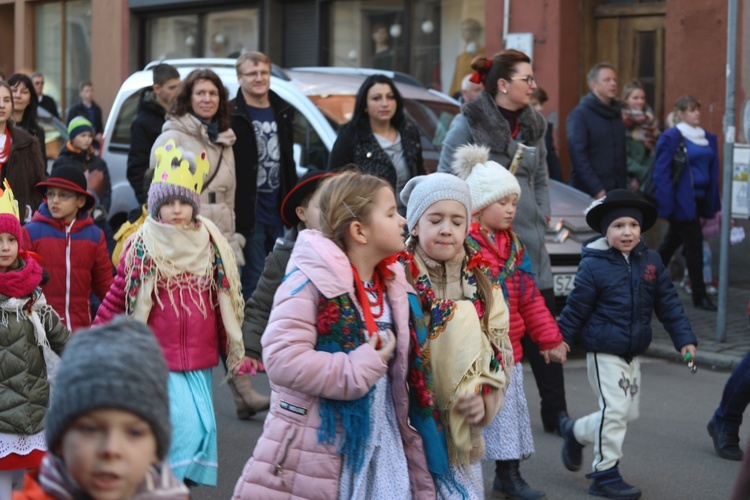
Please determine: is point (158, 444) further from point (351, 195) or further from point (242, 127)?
point (242, 127)

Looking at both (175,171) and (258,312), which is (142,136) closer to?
(175,171)

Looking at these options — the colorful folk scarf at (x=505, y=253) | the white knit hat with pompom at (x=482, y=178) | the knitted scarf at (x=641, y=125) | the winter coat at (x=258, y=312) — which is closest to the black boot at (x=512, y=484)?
the colorful folk scarf at (x=505, y=253)

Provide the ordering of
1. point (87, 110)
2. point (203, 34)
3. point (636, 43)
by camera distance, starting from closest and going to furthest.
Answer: point (636, 43)
point (87, 110)
point (203, 34)

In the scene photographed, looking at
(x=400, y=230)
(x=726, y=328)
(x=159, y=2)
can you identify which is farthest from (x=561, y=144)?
(x=400, y=230)

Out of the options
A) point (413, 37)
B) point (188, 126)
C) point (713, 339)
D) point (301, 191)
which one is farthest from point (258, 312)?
point (413, 37)

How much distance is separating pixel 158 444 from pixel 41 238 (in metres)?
4.69

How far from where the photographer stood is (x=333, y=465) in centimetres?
421

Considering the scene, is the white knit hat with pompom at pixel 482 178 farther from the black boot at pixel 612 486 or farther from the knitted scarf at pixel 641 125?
the knitted scarf at pixel 641 125

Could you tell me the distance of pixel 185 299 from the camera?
6059mm

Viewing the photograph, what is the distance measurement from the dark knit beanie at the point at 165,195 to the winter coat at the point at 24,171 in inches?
98.8

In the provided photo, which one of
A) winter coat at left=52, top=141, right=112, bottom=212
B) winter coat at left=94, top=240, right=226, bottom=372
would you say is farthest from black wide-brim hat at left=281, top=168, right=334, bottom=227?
winter coat at left=52, top=141, right=112, bottom=212

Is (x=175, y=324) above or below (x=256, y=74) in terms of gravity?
below

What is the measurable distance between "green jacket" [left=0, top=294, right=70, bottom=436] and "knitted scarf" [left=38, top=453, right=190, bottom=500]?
295 centimetres

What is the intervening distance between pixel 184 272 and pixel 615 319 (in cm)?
210
